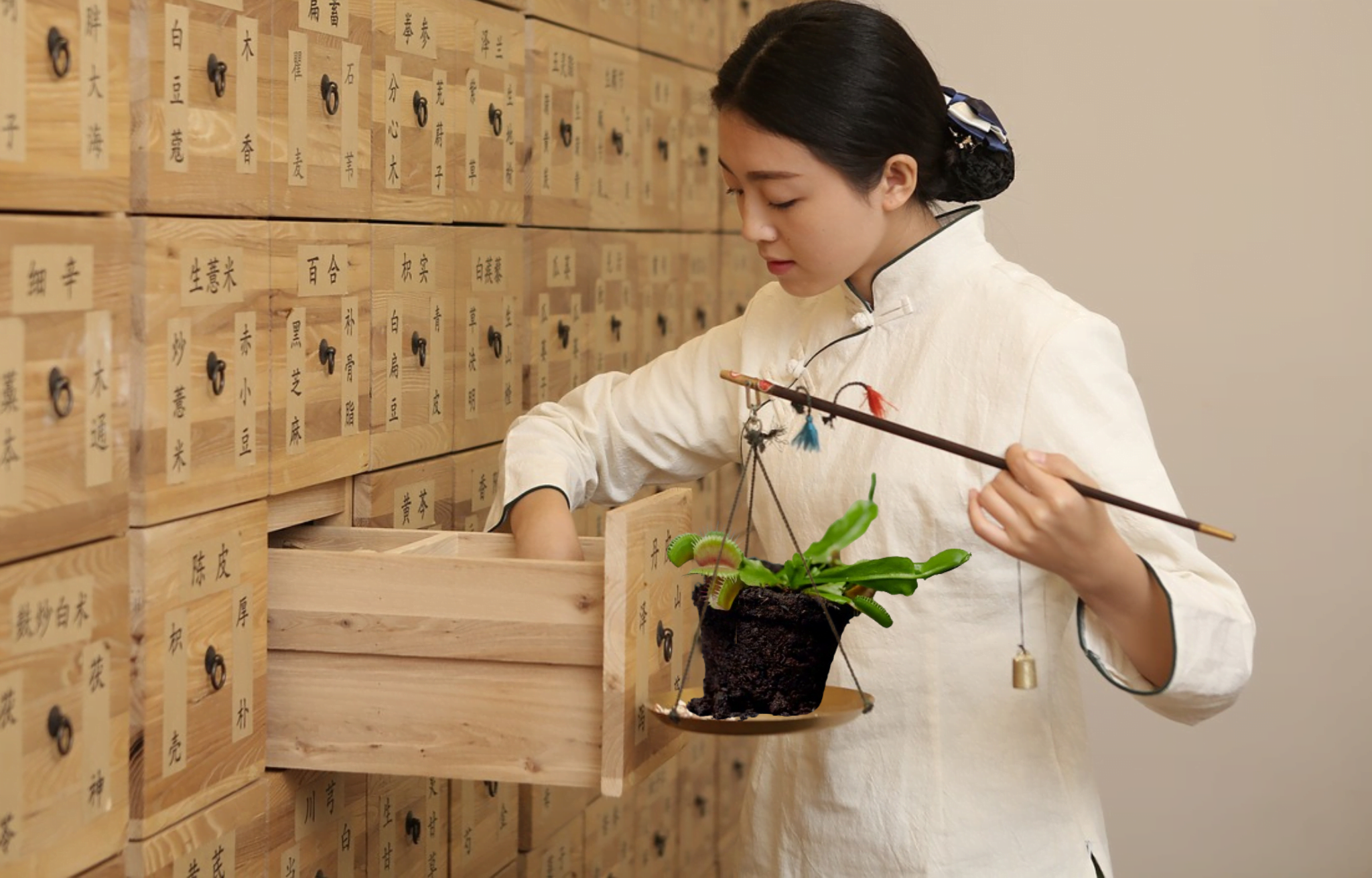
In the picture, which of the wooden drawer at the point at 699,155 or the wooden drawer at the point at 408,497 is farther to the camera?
the wooden drawer at the point at 699,155

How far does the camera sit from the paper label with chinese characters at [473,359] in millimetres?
2133

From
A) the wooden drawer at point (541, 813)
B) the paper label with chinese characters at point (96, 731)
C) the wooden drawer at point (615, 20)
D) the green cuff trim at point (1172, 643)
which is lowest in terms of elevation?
the wooden drawer at point (541, 813)

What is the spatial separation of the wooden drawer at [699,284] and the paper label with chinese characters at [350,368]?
4.24 ft

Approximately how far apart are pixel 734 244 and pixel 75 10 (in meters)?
2.16

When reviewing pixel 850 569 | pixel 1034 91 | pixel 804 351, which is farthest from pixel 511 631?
pixel 1034 91

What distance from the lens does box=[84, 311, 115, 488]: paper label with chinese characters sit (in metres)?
1.37

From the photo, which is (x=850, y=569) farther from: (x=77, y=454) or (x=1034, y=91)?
(x=1034, y=91)

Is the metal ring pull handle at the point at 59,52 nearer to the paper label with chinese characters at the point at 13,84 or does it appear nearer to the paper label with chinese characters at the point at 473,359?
the paper label with chinese characters at the point at 13,84

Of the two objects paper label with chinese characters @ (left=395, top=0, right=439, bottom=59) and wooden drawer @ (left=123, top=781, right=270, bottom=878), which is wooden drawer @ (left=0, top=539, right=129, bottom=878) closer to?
wooden drawer @ (left=123, top=781, right=270, bottom=878)

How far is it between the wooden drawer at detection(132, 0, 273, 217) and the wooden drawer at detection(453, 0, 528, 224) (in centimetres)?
48

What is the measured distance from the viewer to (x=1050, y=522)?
4.11 feet

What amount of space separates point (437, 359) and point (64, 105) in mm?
774

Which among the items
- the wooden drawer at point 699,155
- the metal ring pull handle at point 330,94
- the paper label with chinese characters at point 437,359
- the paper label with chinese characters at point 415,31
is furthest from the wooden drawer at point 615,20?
the metal ring pull handle at point 330,94

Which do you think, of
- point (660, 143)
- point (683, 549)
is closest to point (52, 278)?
point (683, 549)
